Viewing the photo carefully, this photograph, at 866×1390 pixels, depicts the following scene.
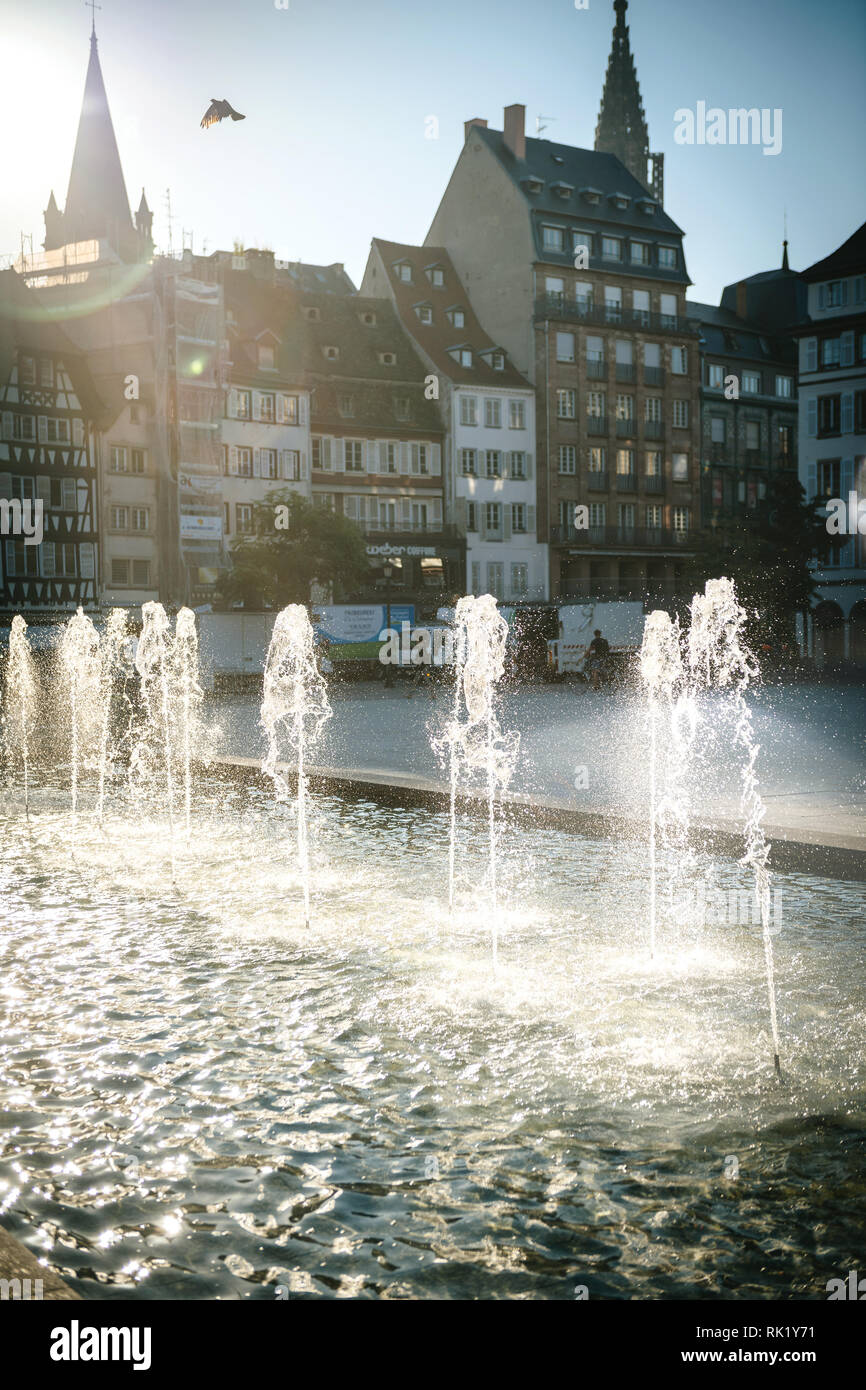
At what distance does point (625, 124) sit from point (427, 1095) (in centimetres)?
12645

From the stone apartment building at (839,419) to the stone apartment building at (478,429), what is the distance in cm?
1431

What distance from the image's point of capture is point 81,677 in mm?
35250

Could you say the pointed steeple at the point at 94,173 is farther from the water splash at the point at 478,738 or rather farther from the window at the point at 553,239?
the water splash at the point at 478,738

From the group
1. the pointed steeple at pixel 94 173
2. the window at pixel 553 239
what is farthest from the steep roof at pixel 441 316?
the pointed steeple at pixel 94 173

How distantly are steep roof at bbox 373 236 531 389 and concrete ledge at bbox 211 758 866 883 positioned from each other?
54.4m

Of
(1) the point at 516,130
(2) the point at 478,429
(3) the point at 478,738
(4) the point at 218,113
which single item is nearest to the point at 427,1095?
(3) the point at 478,738

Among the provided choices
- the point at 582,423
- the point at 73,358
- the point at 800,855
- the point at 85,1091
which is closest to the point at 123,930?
the point at 85,1091

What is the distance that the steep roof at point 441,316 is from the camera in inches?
2719

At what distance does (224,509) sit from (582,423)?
2123 cm

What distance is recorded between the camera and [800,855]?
9578mm

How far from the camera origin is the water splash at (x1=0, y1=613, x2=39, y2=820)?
20547mm

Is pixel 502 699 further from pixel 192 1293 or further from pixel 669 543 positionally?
pixel 669 543

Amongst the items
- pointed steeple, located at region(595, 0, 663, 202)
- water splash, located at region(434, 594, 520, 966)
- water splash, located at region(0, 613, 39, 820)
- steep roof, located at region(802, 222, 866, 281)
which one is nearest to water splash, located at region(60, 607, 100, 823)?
water splash, located at region(0, 613, 39, 820)

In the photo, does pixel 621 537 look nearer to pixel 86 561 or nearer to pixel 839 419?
pixel 839 419
